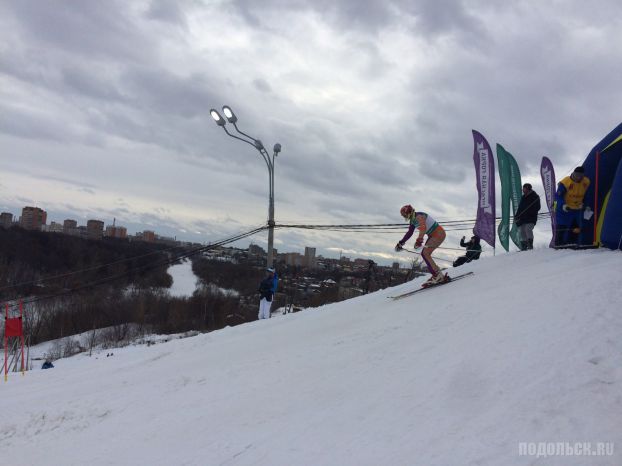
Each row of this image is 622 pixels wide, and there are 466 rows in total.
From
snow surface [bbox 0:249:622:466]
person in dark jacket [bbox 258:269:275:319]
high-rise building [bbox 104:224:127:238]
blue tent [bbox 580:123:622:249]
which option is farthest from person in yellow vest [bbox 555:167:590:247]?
high-rise building [bbox 104:224:127:238]

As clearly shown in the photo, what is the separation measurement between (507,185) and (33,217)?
154152 millimetres

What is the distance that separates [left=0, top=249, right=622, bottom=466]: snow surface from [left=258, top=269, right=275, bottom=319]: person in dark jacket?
4647 millimetres

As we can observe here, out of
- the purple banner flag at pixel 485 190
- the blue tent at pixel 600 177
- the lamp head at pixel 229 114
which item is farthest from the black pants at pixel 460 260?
the lamp head at pixel 229 114

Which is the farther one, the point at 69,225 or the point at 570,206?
the point at 69,225

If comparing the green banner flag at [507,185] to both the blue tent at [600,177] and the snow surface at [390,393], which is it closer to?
the blue tent at [600,177]

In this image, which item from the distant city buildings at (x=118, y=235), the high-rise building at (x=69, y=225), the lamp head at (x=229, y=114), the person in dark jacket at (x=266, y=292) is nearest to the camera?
the lamp head at (x=229, y=114)

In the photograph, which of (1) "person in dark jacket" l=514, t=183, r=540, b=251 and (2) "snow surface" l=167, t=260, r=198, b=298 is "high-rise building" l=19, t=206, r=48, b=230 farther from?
(1) "person in dark jacket" l=514, t=183, r=540, b=251

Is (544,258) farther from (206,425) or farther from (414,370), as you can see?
(206,425)

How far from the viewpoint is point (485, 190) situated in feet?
44.9

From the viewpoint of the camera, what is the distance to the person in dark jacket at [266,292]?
1315cm

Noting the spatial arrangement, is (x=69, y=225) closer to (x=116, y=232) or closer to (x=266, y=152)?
(x=116, y=232)

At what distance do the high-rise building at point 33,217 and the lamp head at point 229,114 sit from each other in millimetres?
145564

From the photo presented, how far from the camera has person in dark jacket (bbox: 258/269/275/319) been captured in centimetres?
1315

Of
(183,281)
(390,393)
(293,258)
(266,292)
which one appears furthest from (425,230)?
(183,281)
